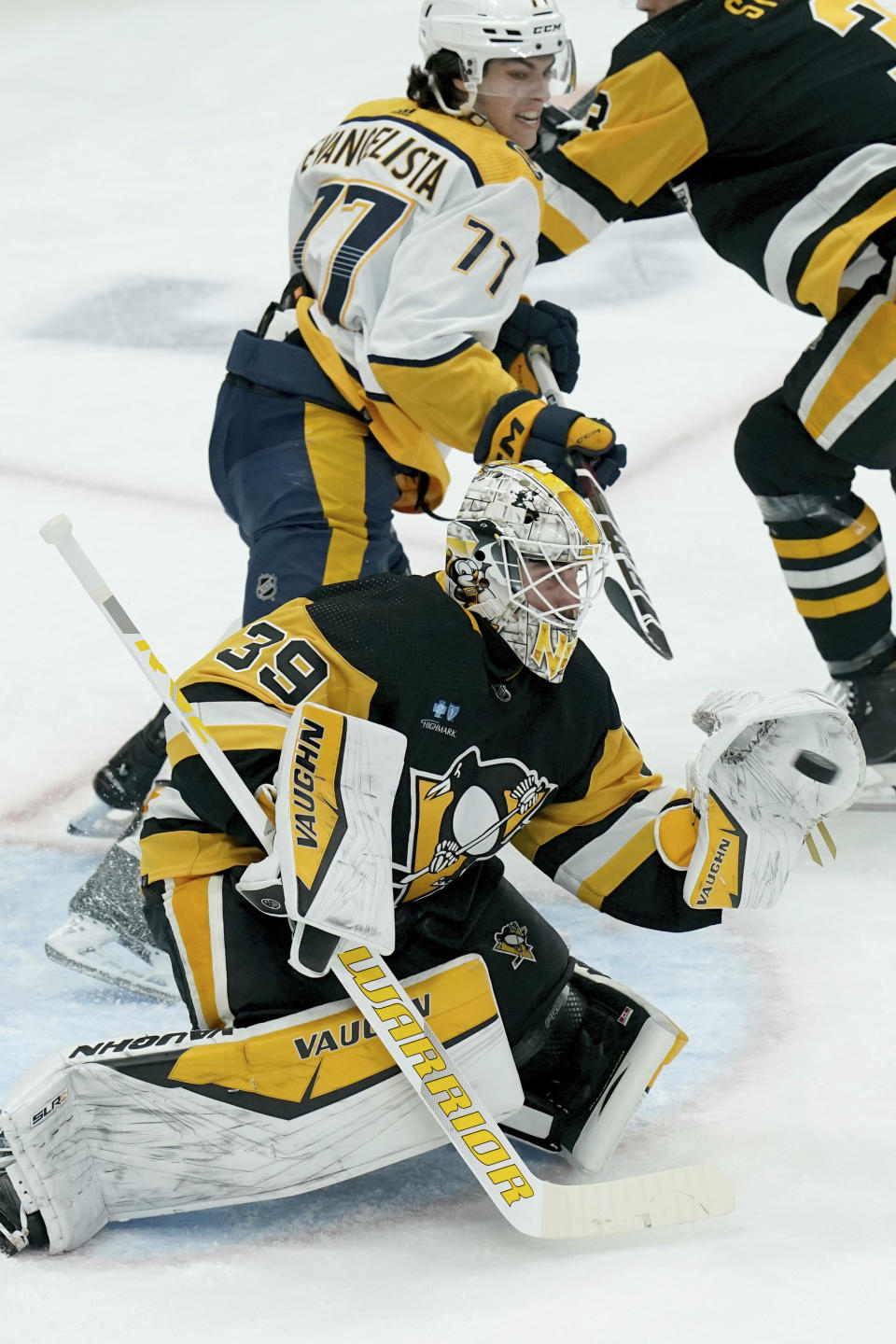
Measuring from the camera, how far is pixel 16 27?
7758mm

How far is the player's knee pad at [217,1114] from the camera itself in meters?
1.94

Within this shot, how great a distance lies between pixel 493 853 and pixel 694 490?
99.1 inches

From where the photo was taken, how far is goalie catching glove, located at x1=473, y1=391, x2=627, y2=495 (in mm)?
2518

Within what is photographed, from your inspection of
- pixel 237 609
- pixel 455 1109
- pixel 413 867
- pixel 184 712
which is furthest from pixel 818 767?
pixel 237 609

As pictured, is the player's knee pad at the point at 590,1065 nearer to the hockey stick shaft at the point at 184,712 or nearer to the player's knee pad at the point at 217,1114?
the player's knee pad at the point at 217,1114

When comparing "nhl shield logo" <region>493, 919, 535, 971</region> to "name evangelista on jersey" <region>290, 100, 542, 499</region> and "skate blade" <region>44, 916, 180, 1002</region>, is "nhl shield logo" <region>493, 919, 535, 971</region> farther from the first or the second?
"name evangelista on jersey" <region>290, 100, 542, 499</region>

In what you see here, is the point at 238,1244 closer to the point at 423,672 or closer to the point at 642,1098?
the point at 642,1098

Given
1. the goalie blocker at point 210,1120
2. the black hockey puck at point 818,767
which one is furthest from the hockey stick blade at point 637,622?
the goalie blocker at point 210,1120

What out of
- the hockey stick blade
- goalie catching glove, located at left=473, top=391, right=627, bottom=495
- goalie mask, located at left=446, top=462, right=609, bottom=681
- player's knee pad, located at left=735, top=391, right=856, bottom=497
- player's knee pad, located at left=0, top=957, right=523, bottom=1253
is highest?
goalie mask, located at left=446, top=462, right=609, bottom=681

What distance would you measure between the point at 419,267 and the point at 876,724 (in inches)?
45.4

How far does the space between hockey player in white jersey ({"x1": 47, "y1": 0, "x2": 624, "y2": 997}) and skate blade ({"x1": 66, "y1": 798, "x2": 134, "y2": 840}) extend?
12.0 inches

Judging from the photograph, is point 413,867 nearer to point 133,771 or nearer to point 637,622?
point 637,622

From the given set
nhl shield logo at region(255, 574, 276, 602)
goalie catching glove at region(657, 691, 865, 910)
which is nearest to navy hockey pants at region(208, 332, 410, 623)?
nhl shield logo at region(255, 574, 276, 602)

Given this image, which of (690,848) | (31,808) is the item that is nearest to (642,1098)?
(690,848)
